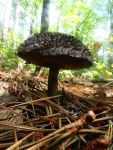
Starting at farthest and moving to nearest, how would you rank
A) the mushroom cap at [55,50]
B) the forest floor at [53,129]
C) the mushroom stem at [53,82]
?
the mushroom stem at [53,82] < the mushroom cap at [55,50] < the forest floor at [53,129]

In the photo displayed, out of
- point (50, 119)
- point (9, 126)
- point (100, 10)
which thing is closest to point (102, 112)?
point (50, 119)

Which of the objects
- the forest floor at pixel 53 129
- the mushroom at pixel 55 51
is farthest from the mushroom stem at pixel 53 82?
the forest floor at pixel 53 129

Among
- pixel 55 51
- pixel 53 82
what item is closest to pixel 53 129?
pixel 55 51

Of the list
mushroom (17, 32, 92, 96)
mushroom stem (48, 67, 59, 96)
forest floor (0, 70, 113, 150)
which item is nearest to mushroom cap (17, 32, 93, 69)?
mushroom (17, 32, 92, 96)

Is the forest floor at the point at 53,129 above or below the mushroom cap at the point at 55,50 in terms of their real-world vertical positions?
below

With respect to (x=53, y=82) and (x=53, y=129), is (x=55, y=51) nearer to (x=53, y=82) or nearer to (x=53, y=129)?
(x=53, y=82)

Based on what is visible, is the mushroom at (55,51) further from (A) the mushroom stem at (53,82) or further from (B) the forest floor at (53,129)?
(B) the forest floor at (53,129)

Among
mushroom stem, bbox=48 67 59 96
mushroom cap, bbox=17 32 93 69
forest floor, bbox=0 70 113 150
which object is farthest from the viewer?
mushroom stem, bbox=48 67 59 96

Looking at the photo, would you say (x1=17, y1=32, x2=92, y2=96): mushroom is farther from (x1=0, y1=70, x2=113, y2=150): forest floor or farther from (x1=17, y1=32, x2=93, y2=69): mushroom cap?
(x1=0, y1=70, x2=113, y2=150): forest floor
